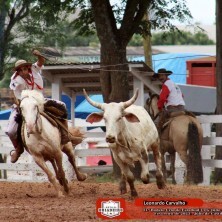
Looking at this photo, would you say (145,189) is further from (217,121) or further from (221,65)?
(221,65)

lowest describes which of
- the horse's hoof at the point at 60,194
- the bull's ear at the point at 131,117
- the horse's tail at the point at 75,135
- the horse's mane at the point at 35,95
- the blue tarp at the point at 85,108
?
the blue tarp at the point at 85,108

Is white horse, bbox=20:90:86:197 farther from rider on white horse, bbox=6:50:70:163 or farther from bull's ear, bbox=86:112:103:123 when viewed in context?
bull's ear, bbox=86:112:103:123

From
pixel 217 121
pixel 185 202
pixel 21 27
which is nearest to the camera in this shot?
pixel 185 202

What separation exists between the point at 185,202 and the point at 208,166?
9235 mm

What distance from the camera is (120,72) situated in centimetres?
2367

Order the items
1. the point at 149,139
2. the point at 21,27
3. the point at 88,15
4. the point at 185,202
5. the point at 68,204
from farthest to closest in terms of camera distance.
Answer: the point at 21,27
the point at 88,15
the point at 149,139
the point at 68,204
the point at 185,202

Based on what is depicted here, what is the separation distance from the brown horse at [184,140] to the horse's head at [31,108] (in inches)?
208

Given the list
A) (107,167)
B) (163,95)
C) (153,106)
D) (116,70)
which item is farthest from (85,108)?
(163,95)

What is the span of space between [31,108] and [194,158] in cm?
579

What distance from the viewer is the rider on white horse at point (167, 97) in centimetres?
2308

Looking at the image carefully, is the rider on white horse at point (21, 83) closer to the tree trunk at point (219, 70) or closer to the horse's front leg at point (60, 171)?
the horse's front leg at point (60, 171)

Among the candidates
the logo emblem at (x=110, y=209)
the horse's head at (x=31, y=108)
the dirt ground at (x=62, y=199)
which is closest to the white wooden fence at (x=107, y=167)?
the dirt ground at (x=62, y=199)

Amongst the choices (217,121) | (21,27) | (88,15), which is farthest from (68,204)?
(21,27)

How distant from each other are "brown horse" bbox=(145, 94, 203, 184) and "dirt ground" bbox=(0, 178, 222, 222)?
2023mm
